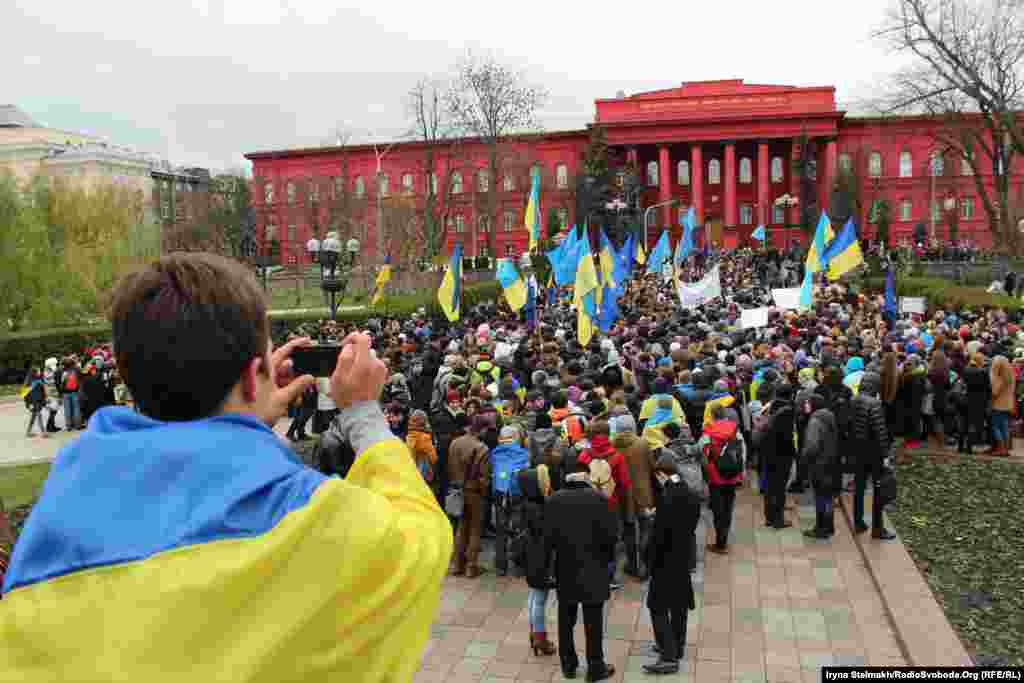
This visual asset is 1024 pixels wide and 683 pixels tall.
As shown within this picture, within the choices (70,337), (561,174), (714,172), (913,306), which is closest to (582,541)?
(913,306)

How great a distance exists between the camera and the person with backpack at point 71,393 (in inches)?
755

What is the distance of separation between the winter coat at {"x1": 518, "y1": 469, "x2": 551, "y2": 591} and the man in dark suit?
0.79ft

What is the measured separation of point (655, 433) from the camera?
872 cm

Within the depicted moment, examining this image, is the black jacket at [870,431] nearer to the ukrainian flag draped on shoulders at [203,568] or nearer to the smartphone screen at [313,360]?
the smartphone screen at [313,360]

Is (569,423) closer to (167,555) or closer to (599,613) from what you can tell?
(599,613)

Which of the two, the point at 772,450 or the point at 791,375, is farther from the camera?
the point at 791,375

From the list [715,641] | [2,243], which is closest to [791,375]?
[715,641]

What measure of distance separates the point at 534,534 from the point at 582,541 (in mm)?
1022

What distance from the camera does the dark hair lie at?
1325 mm

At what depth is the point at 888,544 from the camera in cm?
954

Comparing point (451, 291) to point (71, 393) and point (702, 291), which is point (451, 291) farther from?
point (71, 393)

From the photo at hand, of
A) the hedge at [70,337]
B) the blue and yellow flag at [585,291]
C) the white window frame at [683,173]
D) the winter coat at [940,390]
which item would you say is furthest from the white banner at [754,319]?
the white window frame at [683,173]

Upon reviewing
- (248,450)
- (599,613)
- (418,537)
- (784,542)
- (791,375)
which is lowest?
(784,542)

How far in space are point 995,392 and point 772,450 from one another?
16.3 feet
